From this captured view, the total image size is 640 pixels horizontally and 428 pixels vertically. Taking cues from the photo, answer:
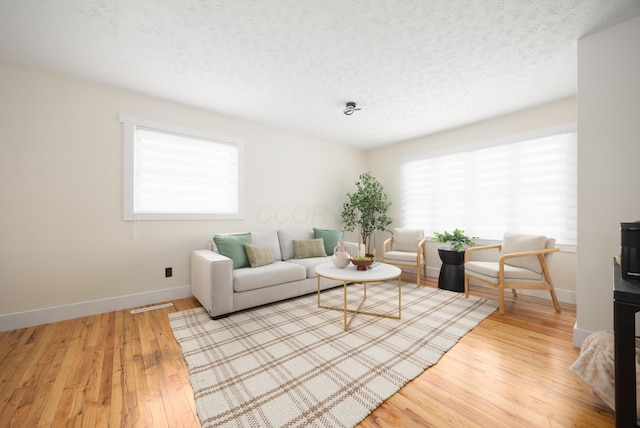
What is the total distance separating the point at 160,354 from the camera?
1906 mm

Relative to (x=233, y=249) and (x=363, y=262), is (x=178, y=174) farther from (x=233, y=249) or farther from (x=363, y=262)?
(x=363, y=262)

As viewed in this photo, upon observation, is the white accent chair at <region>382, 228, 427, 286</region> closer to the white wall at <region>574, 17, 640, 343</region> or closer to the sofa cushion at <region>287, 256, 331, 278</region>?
the sofa cushion at <region>287, 256, 331, 278</region>

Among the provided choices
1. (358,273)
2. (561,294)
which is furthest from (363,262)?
(561,294)

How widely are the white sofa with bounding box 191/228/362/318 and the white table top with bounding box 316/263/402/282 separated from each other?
535 millimetres

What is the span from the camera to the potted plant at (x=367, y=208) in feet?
15.5

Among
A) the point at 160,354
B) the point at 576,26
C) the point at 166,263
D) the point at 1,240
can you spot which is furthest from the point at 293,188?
the point at 576,26

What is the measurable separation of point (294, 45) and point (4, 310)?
3564mm

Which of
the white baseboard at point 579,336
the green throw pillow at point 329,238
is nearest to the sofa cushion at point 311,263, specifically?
the green throw pillow at point 329,238

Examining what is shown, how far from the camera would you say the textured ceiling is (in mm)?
1727

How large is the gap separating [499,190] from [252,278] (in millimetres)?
3734

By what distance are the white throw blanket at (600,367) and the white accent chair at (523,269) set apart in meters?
1.33

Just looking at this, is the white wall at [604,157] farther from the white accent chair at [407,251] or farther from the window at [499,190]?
the white accent chair at [407,251]

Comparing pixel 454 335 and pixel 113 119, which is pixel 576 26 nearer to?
pixel 454 335

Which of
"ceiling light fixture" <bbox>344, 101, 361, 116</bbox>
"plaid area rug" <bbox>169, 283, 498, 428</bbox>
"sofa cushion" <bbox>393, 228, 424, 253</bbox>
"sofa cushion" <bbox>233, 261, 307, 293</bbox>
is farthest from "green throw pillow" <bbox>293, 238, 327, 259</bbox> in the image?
"ceiling light fixture" <bbox>344, 101, 361, 116</bbox>
